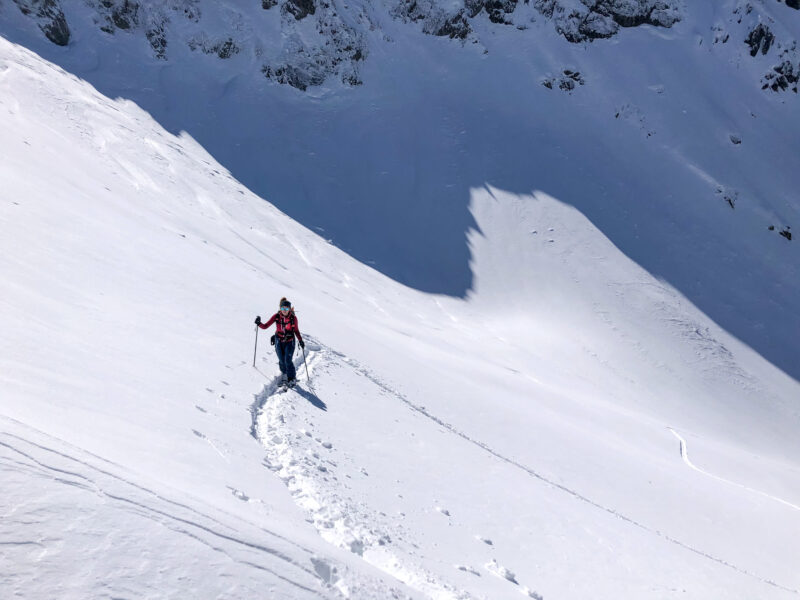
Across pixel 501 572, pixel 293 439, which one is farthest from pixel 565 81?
pixel 501 572

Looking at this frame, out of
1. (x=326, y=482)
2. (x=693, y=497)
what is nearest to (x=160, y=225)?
(x=326, y=482)

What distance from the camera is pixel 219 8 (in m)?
53.9

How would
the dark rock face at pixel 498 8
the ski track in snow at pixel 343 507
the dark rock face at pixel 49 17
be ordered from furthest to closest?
1. the dark rock face at pixel 498 8
2. the dark rock face at pixel 49 17
3. the ski track in snow at pixel 343 507

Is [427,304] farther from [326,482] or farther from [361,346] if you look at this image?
[326,482]

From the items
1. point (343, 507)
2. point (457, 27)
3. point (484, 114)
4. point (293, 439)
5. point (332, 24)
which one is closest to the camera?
point (343, 507)

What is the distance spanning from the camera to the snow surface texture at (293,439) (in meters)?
4.68

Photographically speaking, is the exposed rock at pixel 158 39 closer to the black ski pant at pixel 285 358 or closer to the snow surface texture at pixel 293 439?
the snow surface texture at pixel 293 439

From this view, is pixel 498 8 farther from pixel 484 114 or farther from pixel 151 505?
pixel 151 505

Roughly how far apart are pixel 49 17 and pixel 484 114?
31165 millimetres

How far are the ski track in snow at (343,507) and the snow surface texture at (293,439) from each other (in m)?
0.05

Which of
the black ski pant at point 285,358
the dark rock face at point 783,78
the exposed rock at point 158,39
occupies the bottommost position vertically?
the black ski pant at point 285,358

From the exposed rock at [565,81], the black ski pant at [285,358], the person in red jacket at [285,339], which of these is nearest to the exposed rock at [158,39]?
the exposed rock at [565,81]

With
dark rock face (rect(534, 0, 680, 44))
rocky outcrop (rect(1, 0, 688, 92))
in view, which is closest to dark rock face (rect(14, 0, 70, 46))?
rocky outcrop (rect(1, 0, 688, 92))

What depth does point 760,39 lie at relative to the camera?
54.0 metres
